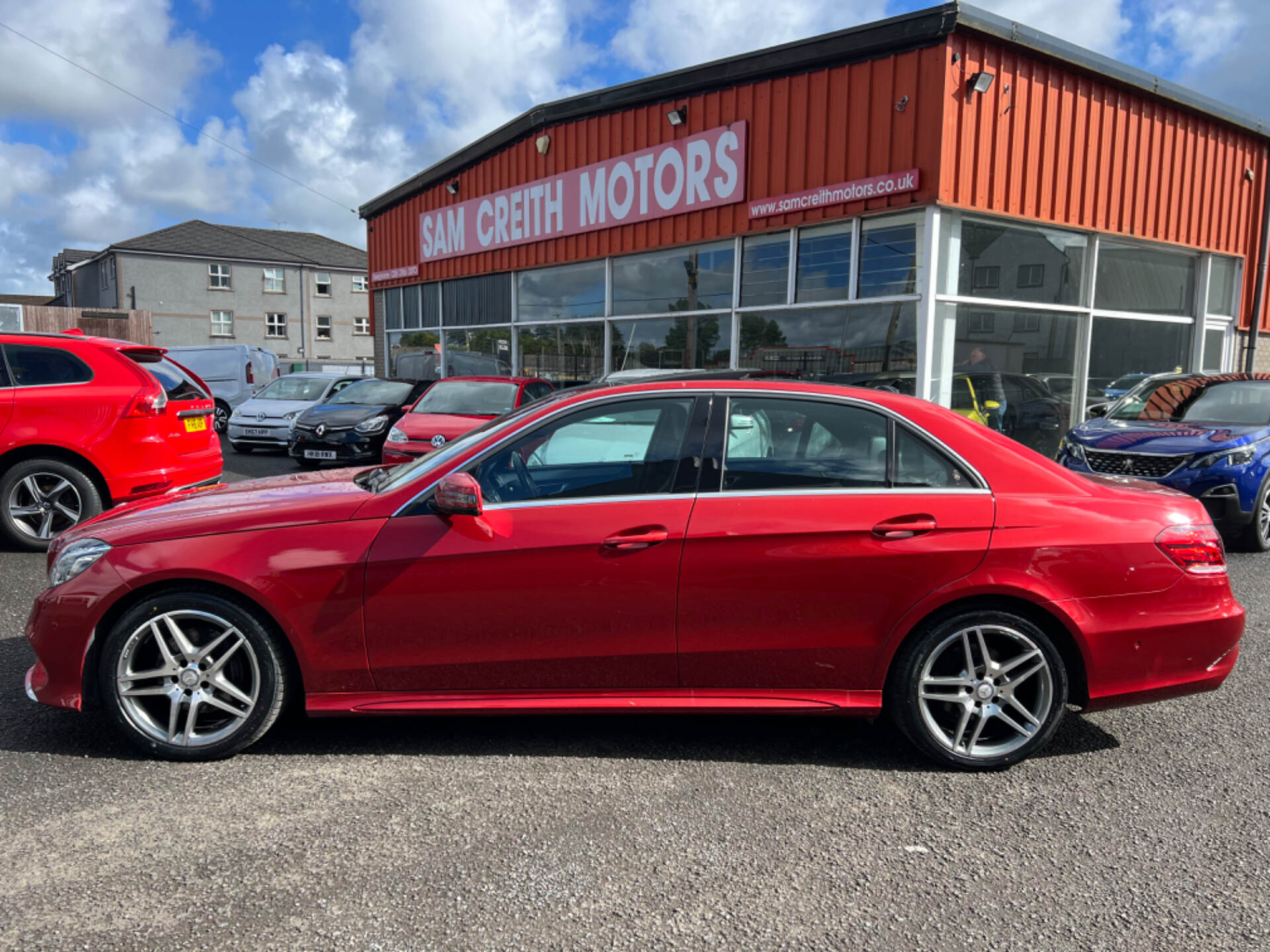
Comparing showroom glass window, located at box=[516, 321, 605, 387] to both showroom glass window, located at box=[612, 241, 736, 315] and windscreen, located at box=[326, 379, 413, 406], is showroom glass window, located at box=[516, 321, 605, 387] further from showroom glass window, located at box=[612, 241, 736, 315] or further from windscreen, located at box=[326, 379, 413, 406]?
windscreen, located at box=[326, 379, 413, 406]

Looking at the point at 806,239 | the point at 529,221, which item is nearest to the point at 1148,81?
the point at 806,239

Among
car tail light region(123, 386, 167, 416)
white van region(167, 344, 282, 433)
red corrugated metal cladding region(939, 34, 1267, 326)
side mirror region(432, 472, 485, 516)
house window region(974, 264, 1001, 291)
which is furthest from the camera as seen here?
white van region(167, 344, 282, 433)

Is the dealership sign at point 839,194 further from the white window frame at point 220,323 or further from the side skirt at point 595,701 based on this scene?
the white window frame at point 220,323

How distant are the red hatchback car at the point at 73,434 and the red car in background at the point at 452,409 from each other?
3225 millimetres

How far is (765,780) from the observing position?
3.26 metres

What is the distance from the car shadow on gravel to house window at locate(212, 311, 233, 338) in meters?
48.2

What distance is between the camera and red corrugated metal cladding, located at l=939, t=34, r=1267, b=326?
32.8ft

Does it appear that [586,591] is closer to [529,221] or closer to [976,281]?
[976,281]

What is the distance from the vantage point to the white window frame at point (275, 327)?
157ft

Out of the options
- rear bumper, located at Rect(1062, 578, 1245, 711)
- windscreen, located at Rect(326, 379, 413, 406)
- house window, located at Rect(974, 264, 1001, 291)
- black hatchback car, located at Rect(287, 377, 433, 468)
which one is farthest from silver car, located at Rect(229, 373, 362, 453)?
rear bumper, located at Rect(1062, 578, 1245, 711)

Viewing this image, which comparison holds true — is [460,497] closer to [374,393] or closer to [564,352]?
[374,393]

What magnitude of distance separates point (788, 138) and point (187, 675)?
1014 cm

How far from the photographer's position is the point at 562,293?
51.5ft

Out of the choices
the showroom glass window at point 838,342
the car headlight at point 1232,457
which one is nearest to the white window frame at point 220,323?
the showroom glass window at point 838,342
